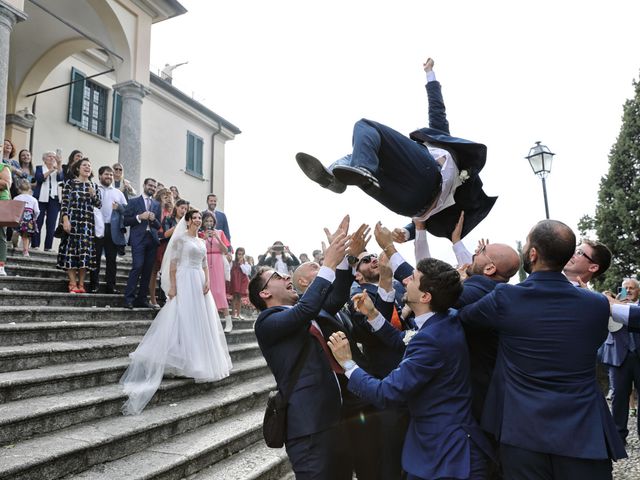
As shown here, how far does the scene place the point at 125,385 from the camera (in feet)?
15.1

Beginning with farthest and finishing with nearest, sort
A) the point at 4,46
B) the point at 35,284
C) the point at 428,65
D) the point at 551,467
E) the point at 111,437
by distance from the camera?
the point at 4,46 → the point at 35,284 → the point at 111,437 → the point at 428,65 → the point at 551,467

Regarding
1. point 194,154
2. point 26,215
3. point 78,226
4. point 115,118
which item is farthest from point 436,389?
point 194,154

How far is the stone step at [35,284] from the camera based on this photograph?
6241mm

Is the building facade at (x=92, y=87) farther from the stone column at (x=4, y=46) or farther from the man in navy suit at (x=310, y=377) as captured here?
the man in navy suit at (x=310, y=377)

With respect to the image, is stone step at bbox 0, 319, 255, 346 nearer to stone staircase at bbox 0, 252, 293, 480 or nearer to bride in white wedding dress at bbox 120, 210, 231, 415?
stone staircase at bbox 0, 252, 293, 480

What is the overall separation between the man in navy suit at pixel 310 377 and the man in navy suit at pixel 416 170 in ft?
1.32

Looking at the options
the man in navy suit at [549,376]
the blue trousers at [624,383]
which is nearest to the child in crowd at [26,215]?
the man in navy suit at [549,376]

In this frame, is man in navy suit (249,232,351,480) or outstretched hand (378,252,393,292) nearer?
man in navy suit (249,232,351,480)

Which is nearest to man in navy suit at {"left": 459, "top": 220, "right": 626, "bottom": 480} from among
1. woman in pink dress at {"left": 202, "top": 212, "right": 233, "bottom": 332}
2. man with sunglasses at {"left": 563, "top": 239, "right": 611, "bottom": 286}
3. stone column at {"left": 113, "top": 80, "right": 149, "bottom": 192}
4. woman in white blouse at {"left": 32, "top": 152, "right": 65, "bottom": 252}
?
man with sunglasses at {"left": 563, "top": 239, "right": 611, "bottom": 286}

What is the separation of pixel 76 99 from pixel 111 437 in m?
13.0

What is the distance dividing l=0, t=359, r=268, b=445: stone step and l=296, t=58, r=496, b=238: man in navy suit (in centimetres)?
269

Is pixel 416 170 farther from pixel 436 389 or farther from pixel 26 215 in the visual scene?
pixel 26 215

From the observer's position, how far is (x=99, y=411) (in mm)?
4133

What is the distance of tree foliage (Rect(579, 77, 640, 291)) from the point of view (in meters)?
19.0
